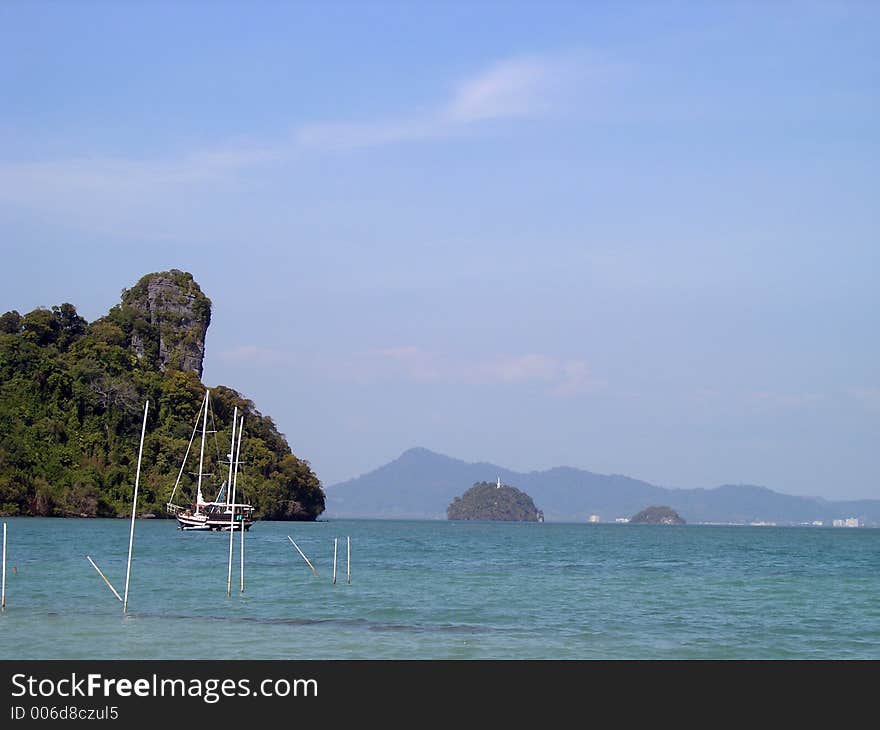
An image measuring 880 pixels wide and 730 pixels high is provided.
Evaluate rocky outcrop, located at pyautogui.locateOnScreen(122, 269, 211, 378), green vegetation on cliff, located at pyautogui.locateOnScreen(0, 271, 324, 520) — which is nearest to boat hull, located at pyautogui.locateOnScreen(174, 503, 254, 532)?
green vegetation on cliff, located at pyautogui.locateOnScreen(0, 271, 324, 520)

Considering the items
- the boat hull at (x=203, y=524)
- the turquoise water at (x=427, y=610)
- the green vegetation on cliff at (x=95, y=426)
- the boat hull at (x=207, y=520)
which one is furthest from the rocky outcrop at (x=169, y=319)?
the turquoise water at (x=427, y=610)

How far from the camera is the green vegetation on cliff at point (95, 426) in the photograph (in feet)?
367

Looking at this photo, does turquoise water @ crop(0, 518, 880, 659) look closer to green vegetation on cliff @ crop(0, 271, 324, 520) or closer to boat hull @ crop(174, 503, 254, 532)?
boat hull @ crop(174, 503, 254, 532)

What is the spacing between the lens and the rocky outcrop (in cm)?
13300

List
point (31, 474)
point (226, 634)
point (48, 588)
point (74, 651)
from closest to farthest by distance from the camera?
point (74, 651) < point (226, 634) < point (48, 588) < point (31, 474)

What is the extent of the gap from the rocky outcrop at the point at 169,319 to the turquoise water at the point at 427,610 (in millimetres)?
72944

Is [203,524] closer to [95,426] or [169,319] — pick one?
[95,426]

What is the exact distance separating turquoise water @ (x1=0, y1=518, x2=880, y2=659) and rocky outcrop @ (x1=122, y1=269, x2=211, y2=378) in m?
72.9

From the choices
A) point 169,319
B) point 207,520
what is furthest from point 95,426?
point 207,520

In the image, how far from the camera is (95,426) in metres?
117
